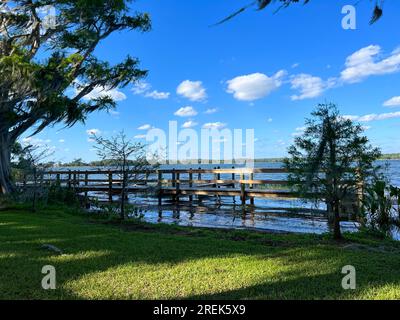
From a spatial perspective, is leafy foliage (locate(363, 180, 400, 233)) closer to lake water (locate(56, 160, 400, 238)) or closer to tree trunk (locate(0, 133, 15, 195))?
lake water (locate(56, 160, 400, 238))

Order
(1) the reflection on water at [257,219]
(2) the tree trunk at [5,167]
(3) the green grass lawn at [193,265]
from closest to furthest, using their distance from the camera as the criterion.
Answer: (3) the green grass lawn at [193,265] < (1) the reflection on water at [257,219] < (2) the tree trunk at [5,167]

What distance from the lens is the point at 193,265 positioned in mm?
5082

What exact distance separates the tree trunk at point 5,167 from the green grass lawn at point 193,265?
745cm

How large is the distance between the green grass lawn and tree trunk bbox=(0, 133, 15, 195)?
7.45 metres

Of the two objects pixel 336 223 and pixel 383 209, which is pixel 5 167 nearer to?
pixel 336 223

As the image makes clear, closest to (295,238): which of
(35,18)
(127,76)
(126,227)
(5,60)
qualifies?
(126,227)

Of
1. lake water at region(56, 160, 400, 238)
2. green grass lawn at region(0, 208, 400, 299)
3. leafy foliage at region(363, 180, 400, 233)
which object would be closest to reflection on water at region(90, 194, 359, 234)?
lake water at region(56, 160, 400, 238)

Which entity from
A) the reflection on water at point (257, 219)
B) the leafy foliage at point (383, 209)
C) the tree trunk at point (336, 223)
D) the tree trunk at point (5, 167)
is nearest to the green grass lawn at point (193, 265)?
the tree trunk at point (336, 223)

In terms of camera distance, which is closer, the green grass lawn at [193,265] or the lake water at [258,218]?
the green grass lawn at [193,265]

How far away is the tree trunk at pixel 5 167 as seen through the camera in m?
14.5

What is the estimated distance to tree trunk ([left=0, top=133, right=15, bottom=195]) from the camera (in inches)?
570

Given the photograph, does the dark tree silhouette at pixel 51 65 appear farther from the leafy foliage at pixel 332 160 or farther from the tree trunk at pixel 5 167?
the leafy foliage at pixel 332 160

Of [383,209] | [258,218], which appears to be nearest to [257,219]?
[258,218]
